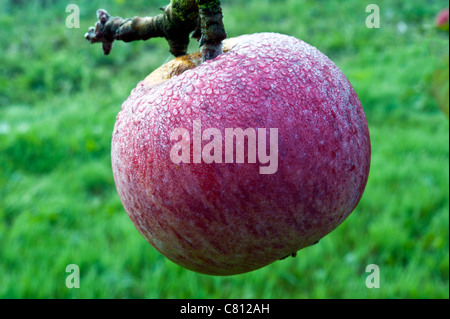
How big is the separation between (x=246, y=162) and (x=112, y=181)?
83.1 inches

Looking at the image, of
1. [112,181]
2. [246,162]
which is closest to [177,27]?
[246,162]

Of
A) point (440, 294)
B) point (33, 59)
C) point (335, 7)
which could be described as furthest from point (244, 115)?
point (335, 7)

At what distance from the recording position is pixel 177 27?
0.53 meters

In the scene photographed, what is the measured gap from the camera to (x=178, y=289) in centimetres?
175

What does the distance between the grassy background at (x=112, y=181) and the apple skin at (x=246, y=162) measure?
775 mm

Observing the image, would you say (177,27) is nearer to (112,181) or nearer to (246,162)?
(246,162)

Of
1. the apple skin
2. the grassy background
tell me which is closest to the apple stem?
the apple skin

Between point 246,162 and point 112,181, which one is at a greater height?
point 112,181

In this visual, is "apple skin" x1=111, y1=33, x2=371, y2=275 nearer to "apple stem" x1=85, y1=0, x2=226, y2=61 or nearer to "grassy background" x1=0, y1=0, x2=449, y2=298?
"apple stem" x1=85, y1=0, x2=226, y2=61

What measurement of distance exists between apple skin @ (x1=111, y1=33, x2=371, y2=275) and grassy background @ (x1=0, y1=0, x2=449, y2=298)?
2.54 feet

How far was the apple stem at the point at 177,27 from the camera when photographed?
49 cm

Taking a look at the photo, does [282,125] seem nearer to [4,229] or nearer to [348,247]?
[348,247]
